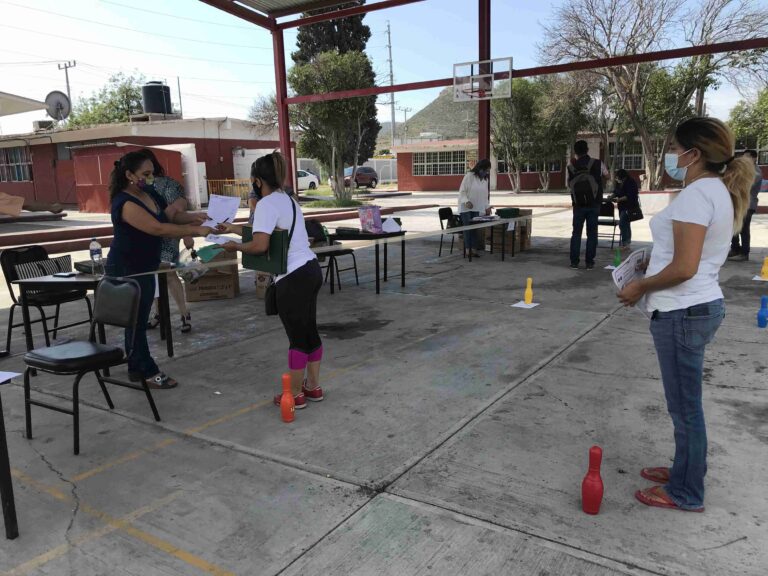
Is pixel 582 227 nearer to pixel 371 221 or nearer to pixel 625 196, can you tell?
pixel 625 196

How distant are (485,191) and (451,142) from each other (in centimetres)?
3263

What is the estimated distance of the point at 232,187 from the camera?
27.1m

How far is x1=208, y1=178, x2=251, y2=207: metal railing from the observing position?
26578mm

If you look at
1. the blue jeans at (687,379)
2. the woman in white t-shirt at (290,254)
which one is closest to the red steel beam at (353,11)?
the woman in white t-shirt at (290,254)

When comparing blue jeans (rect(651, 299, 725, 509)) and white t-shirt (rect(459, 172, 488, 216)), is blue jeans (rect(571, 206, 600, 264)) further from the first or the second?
blue jeans (rect(651, 299, 725, 509))

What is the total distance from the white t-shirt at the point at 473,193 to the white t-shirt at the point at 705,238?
8069mm

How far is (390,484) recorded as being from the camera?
311cm

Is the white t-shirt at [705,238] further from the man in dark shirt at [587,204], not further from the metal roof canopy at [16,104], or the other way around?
the metal roof canopy at [16,104]

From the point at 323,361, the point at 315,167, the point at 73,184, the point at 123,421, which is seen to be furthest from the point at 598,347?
the point at 315,167

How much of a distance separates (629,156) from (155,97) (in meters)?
30.0

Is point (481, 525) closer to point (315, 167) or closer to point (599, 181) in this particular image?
point (599, 181)

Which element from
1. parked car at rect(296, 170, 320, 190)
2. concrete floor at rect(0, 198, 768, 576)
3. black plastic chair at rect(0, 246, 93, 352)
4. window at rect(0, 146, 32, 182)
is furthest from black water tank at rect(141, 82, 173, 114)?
concrete floor at rect(0, 198, 768, 576)

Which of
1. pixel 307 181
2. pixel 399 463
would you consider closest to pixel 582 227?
pixel 399 463

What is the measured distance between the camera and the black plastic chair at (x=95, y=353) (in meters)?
3.47
